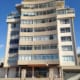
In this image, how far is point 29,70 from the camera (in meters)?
57.5

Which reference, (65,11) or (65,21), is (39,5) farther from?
A: (65,21)

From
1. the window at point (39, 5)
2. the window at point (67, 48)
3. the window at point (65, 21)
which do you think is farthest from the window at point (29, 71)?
the window at point (39, 5)

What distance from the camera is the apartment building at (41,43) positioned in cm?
5566

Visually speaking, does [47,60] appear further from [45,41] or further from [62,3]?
[62,3]

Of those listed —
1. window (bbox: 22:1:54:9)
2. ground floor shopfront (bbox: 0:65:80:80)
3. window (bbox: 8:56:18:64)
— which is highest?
window (bbox: 22:1:54:9)

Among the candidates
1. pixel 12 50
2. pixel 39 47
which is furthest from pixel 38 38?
pixel 12 50

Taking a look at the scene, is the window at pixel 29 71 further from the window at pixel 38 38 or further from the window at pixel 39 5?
the window at pixel 39 5

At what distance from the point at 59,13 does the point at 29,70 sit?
71.9 ft

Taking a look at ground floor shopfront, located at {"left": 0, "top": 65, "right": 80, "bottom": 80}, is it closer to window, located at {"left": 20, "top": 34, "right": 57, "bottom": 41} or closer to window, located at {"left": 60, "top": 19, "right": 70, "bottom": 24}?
window, located at {"left": 20, "top": 34, "right": 57, "bottom": 41}

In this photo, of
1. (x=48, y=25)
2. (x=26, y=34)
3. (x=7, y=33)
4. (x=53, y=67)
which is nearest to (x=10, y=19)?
(x=7, y=33)

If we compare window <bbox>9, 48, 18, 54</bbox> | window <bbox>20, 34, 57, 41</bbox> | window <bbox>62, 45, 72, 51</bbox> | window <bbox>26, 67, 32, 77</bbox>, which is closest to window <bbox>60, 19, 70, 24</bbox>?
window <bbox>20, 34, 57, 41</bbox>

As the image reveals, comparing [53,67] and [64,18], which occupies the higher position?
[64,18]

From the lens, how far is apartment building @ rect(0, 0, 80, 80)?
55656mm

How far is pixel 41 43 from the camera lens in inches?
2323
